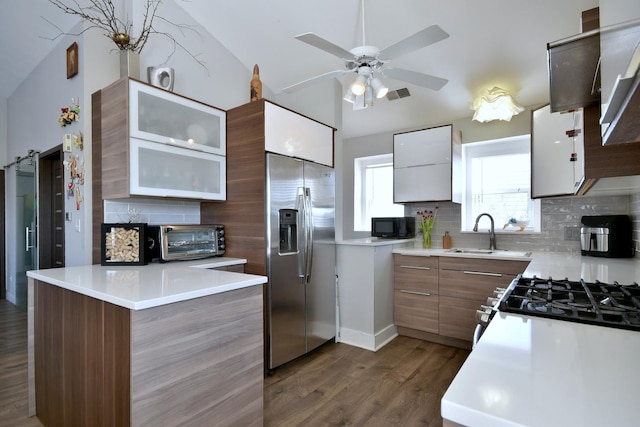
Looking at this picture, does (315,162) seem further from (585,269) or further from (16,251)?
(16,251)

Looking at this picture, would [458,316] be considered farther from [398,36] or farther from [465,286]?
[398,36]

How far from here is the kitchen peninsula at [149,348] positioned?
132cm

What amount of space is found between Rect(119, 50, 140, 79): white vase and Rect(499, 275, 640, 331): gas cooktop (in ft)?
9.24

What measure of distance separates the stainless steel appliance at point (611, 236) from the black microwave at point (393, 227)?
1.66 meters

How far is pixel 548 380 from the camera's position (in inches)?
23.2

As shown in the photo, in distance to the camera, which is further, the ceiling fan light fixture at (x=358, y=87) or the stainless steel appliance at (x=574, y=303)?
the ceiling fan light fixture at (x=358, y=87)

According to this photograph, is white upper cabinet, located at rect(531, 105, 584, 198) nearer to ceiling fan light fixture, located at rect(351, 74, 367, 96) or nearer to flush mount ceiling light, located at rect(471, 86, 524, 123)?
flush mount ceiling light, located at rect(471, 86, 524, 123)

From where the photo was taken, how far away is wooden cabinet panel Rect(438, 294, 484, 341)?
3.00 meters

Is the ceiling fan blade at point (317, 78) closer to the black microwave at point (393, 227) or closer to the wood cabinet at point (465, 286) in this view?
the black microwave at point (393, 227)

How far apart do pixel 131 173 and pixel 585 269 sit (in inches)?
117

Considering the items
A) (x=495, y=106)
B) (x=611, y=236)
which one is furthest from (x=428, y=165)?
(x=611, y=236)

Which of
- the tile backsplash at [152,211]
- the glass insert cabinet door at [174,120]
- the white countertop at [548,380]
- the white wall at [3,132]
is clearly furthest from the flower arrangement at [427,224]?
the white wall at [3,132]

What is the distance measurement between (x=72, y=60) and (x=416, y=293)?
3745 mm

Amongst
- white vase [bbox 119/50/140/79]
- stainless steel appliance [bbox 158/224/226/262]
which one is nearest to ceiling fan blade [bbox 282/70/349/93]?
white vase [bbox 119/50/140/79]
